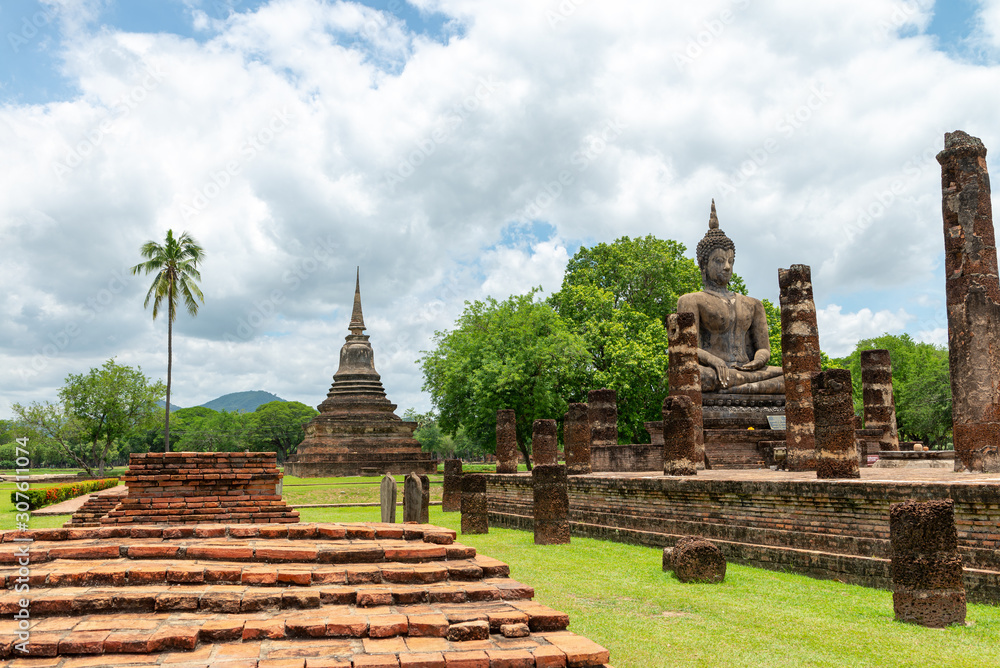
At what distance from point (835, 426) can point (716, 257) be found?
12.0 m

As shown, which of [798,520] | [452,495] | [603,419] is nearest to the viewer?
[798,520]

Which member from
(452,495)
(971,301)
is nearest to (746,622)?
(971,301)

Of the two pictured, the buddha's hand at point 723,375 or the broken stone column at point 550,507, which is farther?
the buddha's hand at point 723,375

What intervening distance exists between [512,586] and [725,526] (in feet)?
19.0

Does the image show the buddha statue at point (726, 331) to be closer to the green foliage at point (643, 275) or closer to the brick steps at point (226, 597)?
the green foliage at point (643, 275)

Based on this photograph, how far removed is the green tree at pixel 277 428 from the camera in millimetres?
71000

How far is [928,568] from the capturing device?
616cm

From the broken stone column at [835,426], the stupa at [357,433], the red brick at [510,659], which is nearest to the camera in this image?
the red brick at [510,659]

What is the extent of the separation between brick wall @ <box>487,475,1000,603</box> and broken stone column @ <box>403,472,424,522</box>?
9.73 ft

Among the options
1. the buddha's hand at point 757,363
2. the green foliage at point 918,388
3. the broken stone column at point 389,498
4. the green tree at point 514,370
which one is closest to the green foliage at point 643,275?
the green tree at point 514,370

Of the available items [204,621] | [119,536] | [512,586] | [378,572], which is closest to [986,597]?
[512,586]

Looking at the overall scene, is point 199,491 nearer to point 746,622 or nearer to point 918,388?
point 746,622

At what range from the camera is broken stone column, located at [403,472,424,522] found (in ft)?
41.1

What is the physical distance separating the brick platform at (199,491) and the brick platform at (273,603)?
8.09ft
